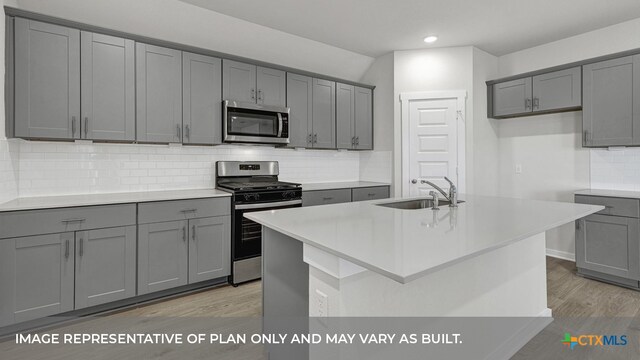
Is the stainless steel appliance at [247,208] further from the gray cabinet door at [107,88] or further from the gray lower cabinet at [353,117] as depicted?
the gray lower cabinet at [353,117]

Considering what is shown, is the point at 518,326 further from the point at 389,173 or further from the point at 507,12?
the point at 507,12

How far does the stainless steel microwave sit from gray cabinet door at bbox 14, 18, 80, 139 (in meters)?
1.29

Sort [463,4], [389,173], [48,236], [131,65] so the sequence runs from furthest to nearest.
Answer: [389,173]
[463,4]
[131,65]
[48,236]

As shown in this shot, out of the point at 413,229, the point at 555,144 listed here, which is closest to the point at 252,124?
the point at 413,229

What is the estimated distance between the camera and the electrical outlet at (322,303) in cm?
132

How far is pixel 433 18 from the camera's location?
343 cm

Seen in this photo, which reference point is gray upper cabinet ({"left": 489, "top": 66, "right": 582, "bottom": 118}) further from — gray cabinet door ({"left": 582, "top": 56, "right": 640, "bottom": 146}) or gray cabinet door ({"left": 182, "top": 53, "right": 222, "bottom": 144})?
gray cabinet door ({"left": 182, "top": 53, "right": 222, "bottom": 144})

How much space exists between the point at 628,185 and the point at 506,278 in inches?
106

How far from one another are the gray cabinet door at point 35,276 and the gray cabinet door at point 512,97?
4.86 meters

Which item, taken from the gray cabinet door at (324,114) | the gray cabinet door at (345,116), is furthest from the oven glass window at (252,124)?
the gray cabinet door at (345,116)

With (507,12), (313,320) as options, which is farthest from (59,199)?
(507,12)

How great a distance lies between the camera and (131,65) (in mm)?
2900

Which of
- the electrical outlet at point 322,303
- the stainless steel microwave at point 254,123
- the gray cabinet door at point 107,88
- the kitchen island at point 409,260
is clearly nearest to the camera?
the kitchen island at point 409,260

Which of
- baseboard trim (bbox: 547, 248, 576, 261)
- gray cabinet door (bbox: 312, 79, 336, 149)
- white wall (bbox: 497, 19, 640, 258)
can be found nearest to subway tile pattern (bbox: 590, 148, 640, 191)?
white wall (bbox: 497, 19, 640, 258)
